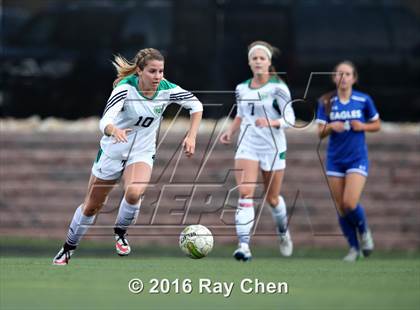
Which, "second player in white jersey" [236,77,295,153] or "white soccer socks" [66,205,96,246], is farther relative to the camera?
"second player in white jersey" [236,77,295,153]

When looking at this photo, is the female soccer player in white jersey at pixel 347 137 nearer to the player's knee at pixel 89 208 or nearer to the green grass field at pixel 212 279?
the green grass field at pixel 212 279

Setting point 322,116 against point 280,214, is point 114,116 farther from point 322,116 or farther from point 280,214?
point 322,116

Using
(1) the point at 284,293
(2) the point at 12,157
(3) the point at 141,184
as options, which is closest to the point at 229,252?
(2) the point at 12,157

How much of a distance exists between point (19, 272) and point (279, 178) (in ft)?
12.5

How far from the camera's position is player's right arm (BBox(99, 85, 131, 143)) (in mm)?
10727

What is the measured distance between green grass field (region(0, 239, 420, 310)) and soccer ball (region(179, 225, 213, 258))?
185mm

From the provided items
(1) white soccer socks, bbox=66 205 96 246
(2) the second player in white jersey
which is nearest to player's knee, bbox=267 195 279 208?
(2) the second player in white jersey

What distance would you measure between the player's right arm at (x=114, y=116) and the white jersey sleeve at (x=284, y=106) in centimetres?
256

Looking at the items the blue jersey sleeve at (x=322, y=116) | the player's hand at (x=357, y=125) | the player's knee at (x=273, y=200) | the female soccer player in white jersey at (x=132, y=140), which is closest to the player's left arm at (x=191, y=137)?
the female soccer player in white jersey at (x=132, y=140)

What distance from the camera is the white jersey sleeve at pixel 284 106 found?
13.6 meters

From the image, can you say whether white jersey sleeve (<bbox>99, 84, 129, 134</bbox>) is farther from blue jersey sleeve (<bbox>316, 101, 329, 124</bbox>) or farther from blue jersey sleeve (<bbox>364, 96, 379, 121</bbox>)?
blue jersey sleeve (<bbox>364, 96, 379, 121</bbox>)

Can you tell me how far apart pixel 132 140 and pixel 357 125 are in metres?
3.39

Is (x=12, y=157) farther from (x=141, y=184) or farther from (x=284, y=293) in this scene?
(x=284, y=293)

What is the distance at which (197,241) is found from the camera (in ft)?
38.2
